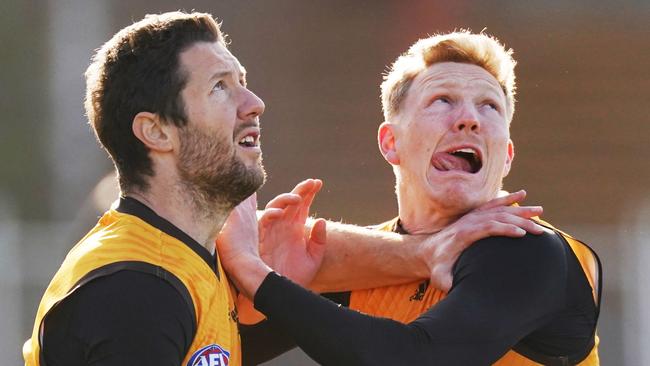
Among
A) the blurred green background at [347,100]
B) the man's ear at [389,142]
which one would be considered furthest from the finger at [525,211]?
the blurred green background at [347,100]

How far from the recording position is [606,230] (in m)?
9.16

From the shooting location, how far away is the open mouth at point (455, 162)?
3.88 m

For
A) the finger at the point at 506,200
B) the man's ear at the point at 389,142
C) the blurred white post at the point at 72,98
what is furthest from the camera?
the blurred white post at the point at 72,98

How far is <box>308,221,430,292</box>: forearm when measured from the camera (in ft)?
12.4

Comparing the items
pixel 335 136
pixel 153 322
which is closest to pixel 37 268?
pixel 335 136

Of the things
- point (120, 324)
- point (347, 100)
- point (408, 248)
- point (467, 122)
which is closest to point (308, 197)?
point (408, 248)

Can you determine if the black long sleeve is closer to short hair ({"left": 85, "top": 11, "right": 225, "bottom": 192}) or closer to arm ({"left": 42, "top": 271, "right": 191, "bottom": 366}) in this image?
arm ({"left": 42, "top": 271, "right": 191, "bottom": 366})

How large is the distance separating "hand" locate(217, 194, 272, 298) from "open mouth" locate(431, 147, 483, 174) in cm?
68

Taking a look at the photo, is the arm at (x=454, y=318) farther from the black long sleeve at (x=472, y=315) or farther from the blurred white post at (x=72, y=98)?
the blurred white post at (x=72, y=98)

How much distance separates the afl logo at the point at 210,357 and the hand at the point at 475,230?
0.81 m

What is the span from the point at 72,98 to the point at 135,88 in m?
6.48

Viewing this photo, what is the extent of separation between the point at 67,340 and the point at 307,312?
73 cm

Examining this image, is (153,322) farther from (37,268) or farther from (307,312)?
(37,268)

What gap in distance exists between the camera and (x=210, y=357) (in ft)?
9.93
